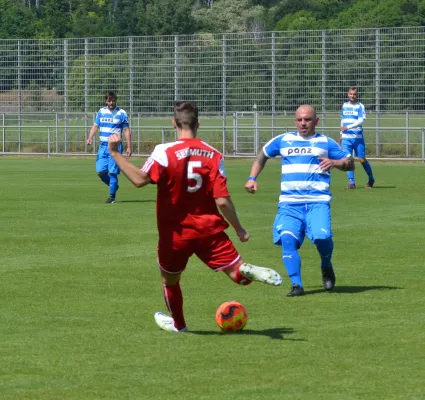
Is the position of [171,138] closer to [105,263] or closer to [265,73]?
[265,73]

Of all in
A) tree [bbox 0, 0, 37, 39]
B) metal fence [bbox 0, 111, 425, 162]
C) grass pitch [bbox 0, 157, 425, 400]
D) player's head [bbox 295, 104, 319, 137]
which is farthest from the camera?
tree [bbox 0, 0, 37, 39]

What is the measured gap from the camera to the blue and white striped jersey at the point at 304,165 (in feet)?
35.8

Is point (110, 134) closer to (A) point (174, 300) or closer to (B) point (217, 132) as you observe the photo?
(A) point (174, 300)

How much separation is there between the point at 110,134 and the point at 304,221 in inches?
427

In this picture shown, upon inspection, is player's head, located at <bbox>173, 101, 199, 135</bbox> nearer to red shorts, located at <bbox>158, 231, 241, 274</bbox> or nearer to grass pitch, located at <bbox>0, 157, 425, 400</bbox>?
red shorts, located at <bbox>158, 231, 241, 274</bbox>

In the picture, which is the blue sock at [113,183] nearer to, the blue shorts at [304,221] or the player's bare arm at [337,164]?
the blue shorts at [304,221]

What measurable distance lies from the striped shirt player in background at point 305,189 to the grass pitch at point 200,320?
42 centimetres

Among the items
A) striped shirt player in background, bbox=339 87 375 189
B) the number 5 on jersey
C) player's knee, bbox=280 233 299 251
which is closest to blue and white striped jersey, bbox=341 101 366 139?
striped shirt player in background, bbox=339 87 375 189

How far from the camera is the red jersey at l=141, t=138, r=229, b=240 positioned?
8141 mm

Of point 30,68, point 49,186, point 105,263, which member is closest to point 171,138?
point 30,68

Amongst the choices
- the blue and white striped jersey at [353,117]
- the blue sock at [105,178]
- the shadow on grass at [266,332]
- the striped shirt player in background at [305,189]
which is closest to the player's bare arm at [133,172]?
the shadow on grass at [266,332]

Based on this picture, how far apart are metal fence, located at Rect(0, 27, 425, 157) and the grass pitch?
68.4 ft

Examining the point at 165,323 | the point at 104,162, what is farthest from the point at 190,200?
the point at 104,162

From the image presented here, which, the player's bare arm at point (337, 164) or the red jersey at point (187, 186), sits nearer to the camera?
the red jersey at point (187, 186)
